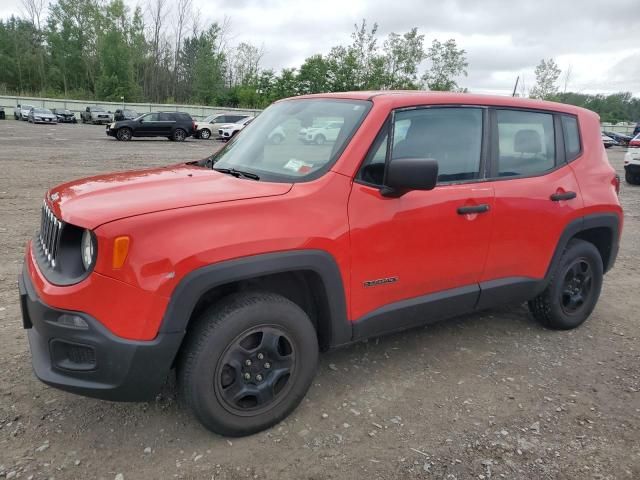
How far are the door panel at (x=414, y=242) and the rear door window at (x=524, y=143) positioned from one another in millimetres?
345

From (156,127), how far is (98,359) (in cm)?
2601

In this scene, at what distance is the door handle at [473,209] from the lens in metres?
3.22

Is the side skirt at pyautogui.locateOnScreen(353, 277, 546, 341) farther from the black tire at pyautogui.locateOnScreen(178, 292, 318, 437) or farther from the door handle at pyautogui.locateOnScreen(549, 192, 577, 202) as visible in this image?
the door handle at pyautogui.locateOnScreen(549, 192, 577, 202)

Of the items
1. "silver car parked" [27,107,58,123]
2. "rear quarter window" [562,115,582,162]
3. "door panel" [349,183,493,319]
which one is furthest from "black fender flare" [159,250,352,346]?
"silver car parked" [27,107,58,123]

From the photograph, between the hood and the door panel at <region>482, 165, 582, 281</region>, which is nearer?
the hood

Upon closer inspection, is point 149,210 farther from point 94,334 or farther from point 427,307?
point 427,307

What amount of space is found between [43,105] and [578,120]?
174ft

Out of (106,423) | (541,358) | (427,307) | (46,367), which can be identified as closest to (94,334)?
(46,367)

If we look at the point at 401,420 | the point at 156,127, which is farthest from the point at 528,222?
the point at 156,127

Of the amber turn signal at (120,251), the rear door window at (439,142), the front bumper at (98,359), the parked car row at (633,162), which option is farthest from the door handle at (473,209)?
the parked car row at (633,162)

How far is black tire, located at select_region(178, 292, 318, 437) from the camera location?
2.48 m

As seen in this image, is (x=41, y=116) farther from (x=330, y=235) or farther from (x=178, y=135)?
(x=330, y=235)

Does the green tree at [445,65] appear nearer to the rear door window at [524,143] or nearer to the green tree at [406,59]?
the green tree at [406,59]

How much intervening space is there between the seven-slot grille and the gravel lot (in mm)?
912
